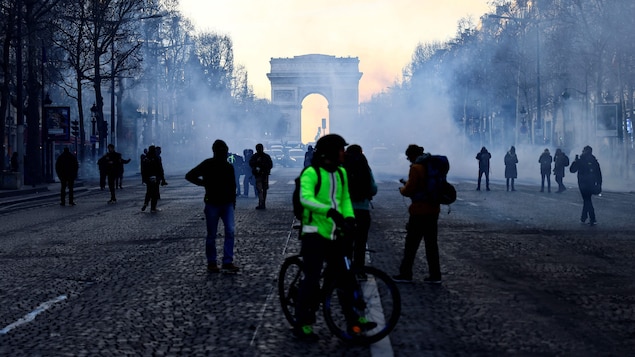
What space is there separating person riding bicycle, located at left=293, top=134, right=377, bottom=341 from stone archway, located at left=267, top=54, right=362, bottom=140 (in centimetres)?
12914

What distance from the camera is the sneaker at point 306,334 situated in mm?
7930

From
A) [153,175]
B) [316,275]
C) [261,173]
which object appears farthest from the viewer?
[261,173]

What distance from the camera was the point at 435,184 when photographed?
11.2m

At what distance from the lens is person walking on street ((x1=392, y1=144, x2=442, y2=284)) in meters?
11.2

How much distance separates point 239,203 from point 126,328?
20.9 m

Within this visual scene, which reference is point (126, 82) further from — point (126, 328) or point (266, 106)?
point (126, 328)

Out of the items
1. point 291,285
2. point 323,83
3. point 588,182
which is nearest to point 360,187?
point 291,285

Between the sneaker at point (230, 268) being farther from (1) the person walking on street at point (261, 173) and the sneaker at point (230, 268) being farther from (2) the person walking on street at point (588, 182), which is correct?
(1) the person walking on street at point (261, 173)

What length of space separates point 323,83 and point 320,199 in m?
133

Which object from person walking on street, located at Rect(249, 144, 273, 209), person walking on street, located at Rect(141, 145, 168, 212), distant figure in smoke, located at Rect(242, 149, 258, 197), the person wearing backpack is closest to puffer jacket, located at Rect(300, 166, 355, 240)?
the person wearing backpack

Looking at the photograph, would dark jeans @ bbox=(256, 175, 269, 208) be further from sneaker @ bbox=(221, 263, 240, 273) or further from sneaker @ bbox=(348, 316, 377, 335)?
sneaker @ bbox=(348, 316, 377, 335)

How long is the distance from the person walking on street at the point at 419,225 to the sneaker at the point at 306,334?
11.4 feet

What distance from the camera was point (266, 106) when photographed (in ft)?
541

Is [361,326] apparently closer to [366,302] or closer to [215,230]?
[366,302]
